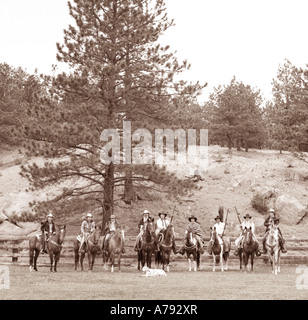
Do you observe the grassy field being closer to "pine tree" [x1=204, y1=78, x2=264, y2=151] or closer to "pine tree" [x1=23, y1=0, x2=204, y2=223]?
"pine tree" [x1=23, y1=0, x2=204, y2=223]

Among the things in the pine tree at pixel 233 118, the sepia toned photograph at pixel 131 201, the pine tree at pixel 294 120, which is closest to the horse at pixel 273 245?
the sepia toned photograph at pixel 131 201

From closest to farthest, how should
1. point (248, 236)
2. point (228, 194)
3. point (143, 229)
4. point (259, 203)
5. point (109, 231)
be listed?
point (248, 236) < point (143, 229) < point (109, 231) < point (259, 203) < point (228, 194)

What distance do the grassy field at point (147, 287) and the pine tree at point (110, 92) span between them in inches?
252

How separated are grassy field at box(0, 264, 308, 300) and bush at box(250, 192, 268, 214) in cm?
1503

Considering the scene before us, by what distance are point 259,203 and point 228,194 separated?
12.1ft

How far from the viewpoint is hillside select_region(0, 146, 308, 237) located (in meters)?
33.4

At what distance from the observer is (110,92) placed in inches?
1099

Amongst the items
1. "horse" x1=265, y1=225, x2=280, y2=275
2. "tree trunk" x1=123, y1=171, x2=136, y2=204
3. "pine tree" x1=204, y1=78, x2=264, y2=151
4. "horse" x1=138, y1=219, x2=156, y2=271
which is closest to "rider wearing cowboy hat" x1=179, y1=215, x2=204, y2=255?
"horse" x1=138, y1=219, x2=156, y2=271

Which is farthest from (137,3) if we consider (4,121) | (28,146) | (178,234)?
(4,121)

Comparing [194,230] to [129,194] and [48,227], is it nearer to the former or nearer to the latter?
[48,227]

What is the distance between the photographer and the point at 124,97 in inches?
1109

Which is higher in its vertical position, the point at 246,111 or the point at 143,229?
the point at 246,111

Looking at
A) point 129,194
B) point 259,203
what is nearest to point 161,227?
point 129,194
